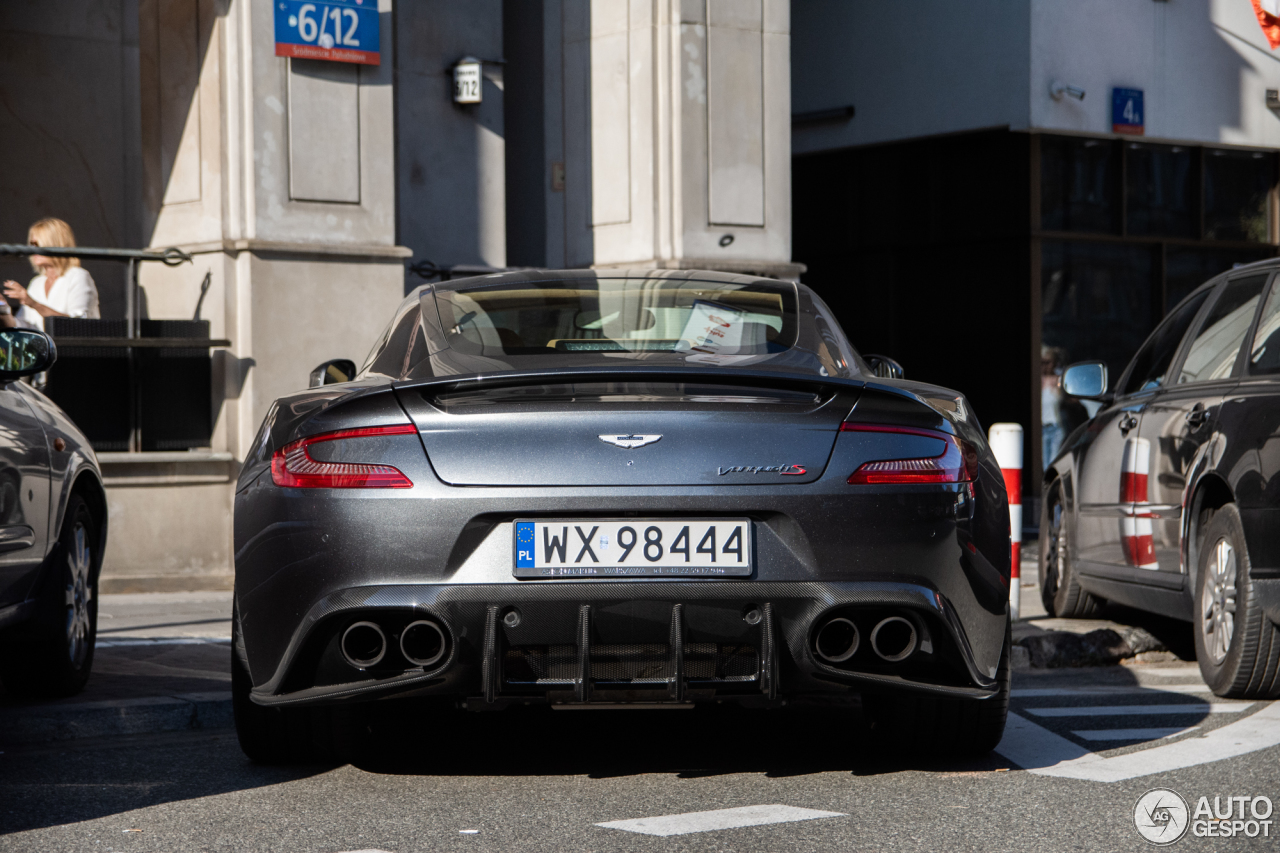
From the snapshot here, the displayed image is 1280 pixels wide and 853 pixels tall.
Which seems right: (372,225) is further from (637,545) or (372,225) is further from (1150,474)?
(637,545)

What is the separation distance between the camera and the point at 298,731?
4844 mm

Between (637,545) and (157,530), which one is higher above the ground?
(637,545)

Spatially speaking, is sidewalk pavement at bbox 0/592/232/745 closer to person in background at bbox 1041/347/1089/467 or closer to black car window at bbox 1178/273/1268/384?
black car window at bbox 1178/273/1268/384

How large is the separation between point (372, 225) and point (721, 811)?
7557 millimetres

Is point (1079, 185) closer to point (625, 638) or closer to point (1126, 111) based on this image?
point (1126, 111)

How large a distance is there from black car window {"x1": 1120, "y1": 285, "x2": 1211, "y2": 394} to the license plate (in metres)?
3.82

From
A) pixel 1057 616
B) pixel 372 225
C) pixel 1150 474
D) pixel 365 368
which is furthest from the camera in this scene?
pixel 372 225

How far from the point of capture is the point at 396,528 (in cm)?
414

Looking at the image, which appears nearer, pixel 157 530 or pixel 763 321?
pixel 763 321

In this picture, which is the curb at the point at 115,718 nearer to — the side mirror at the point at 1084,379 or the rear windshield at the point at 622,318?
the rear windshield at the point at 622,318

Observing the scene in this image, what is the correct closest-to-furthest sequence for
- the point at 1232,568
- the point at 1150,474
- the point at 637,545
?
the point at 637,545, the point at 1232,568, the point at 1150,474

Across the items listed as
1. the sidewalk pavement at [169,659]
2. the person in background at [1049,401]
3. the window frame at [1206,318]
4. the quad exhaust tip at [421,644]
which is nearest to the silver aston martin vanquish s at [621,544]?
the quad exhaust tip at [421,644]

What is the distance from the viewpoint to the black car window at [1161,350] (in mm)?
7418

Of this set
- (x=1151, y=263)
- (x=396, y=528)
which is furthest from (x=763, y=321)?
(x=1151, y=263)
